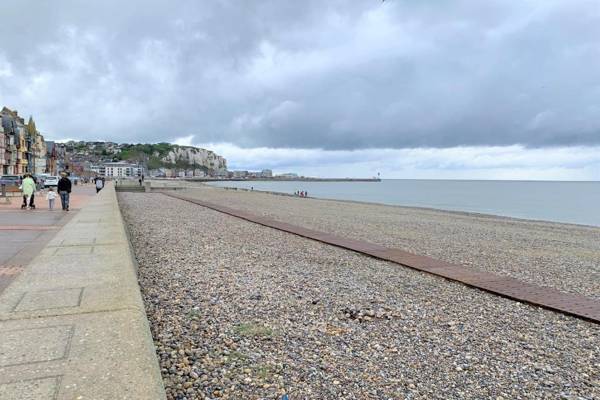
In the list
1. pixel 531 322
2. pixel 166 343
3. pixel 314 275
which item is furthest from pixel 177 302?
pixel 531 322

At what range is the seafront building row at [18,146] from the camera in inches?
2881

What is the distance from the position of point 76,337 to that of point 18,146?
91.7m

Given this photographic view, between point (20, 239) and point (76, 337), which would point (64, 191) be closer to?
point (20, 239)

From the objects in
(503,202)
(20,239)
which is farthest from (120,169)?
(20,239)

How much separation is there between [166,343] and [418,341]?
2251 millimetres

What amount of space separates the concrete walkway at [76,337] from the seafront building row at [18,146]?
7251cm

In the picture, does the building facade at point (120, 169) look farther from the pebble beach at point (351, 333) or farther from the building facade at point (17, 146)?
the pebble beach at point (351, 333)

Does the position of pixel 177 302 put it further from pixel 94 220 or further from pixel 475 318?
pixel 94 220

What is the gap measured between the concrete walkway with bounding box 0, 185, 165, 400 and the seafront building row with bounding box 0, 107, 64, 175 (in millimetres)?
72509

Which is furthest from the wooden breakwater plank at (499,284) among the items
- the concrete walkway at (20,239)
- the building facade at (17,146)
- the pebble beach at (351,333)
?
the building facade at (17,146)

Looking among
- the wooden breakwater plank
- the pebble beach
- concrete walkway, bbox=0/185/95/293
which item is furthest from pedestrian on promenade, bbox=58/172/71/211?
the wooden breakwater plank

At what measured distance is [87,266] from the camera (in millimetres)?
4840

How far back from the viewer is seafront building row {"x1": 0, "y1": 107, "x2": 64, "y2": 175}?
73.2 metres

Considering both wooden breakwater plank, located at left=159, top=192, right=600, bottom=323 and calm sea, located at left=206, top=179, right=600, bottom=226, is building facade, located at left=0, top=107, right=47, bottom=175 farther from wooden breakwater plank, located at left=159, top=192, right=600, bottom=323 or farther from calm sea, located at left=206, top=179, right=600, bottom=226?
wooden breakwater plank, located at left=159, top=192, right=600, bottom=323
